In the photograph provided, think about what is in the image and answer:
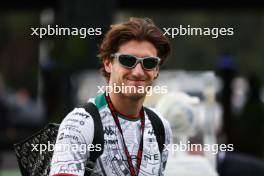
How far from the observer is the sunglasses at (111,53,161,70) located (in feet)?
14.8

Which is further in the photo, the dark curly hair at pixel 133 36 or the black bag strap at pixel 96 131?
the dark curly hair at pixel 133 36

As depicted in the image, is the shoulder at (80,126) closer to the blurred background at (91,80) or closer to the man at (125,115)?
the man at (125,115)

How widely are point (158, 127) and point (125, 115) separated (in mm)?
294

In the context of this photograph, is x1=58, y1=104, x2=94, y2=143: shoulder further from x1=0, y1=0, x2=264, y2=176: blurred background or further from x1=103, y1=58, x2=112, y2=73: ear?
x1=0, y1=0, x2=264, y2=176: blurred background

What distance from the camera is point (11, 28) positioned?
35.8 metres

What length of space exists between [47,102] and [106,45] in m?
14.0

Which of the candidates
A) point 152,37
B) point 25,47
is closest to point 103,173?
point 152,37

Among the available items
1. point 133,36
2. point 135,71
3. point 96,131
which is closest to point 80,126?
point 96,131

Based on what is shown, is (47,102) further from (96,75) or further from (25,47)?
(25,47)

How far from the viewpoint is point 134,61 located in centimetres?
452

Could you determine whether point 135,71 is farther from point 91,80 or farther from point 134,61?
point 91,80

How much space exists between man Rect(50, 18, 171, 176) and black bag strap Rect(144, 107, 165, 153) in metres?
0.06

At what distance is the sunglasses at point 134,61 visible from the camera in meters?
4.51

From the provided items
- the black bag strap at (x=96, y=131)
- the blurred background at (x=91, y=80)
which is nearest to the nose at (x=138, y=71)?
the black bag strap at (x=96, y=131)
